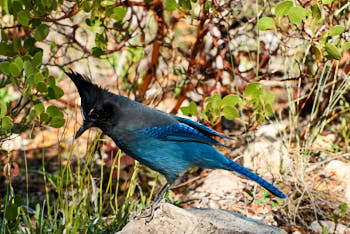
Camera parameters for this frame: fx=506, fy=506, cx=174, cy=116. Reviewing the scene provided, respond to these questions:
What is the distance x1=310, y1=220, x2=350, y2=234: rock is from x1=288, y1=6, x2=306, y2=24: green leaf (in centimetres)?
118

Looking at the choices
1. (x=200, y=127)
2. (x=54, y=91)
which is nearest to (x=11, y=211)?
(x=54, y=91)

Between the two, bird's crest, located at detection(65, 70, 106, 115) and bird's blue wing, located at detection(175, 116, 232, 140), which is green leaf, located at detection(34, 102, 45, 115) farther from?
bird's blue wing, located at detection(175, 116, 232, 140)

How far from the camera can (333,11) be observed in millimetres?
3291

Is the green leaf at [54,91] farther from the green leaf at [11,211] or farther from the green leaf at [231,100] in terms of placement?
the green leaf at [231,100]

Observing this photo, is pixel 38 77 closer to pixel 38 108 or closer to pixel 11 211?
pixel 38 108

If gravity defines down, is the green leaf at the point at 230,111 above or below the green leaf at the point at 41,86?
below

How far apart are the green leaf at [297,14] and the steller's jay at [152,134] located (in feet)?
2.40

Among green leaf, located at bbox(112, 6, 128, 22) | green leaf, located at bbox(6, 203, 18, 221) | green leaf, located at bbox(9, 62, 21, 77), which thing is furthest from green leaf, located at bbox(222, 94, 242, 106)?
green leaf, located at bbox(6, 203, 18, 221)

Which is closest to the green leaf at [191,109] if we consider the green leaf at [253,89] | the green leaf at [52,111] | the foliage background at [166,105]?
the foliage background at [166,105]

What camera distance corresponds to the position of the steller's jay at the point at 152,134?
2.62 meters

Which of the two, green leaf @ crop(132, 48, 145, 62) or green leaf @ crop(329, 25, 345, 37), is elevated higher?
green leaf @ crop(329, 25, 345, 37)

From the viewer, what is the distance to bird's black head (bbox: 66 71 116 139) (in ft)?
8.47

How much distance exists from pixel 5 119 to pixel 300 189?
6.04 feet

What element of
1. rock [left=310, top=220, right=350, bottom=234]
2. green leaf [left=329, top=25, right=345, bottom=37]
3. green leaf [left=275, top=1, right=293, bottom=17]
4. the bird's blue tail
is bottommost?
rock [left=310, top=220, right=350, bottom=234]
